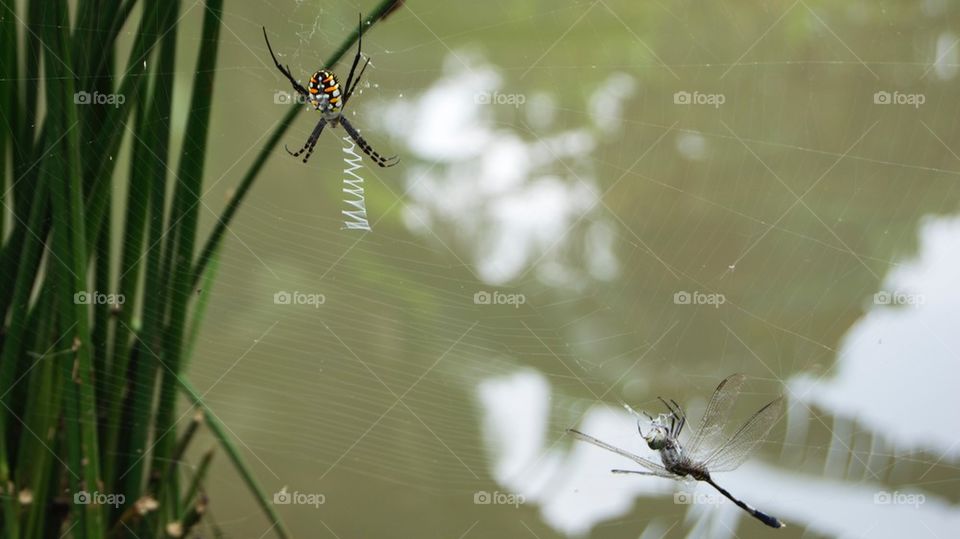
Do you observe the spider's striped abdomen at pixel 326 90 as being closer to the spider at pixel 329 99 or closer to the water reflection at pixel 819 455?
the spider at pixel 329 99

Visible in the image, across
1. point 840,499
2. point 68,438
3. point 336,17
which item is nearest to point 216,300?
point 68,438

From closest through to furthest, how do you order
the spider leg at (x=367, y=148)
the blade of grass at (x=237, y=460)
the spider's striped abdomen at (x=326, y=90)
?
the blade of grass at (x=237, y=460) < the spider's striped abdomen at (x=326, y=90) < the spider leg at (x=367, y=148)

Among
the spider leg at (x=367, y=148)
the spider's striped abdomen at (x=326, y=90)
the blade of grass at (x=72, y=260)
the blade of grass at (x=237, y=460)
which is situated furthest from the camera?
the spider leg at (x=367, y=148)

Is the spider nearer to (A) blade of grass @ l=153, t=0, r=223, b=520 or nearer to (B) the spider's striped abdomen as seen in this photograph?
(B) the spider's striped abdomen

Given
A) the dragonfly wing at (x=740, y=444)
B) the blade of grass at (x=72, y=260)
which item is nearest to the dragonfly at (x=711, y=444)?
the dragonfly wing at (x=740, y=444)

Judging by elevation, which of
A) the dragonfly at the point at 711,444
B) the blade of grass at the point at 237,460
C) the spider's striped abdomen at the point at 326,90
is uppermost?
the spider's striped abdomen at the point at 326,90

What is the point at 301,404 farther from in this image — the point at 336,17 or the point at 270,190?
the point at 336,17

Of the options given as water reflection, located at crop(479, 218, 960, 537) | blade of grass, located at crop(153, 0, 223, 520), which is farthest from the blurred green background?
blade of grass, located at crop(153, 0, 223, 520)
